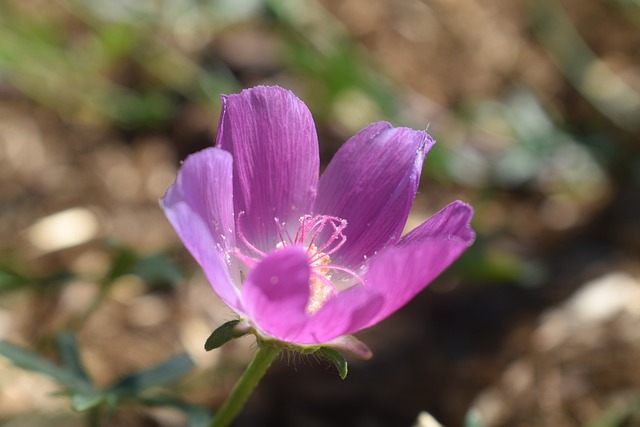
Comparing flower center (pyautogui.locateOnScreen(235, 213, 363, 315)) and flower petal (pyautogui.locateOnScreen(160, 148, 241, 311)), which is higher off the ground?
flower petal (pyautogui.locateOnScreen(160, 148, 241, 311))

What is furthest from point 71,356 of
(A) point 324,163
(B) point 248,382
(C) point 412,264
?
(A) point 324,163

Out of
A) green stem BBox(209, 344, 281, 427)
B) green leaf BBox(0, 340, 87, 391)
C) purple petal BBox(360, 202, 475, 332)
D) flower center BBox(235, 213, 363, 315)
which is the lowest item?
green leaf BBox(0, 340, 87, 391)

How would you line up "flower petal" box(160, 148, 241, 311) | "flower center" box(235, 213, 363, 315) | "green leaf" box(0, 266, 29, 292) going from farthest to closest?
"green leaf" box(0, 266, 29, 292) → "flower center" box(235, 213, 363, 315) → "flower petal" box(160, 148, 241, 311)

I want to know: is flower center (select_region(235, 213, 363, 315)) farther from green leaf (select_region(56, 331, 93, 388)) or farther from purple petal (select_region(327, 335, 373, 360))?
green leaf (select_region(56, 331, 93, 388))

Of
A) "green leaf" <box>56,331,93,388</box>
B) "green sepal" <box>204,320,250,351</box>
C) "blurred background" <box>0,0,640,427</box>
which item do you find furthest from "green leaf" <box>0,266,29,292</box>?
"green sepal" <box>204,320,250,351</box>

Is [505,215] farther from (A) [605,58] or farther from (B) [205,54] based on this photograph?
(B) [205,54]

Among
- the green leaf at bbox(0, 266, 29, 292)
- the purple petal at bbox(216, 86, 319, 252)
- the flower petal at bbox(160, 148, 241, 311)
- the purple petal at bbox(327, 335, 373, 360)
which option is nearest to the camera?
the flower petal at bbox(160, 148, 241, 311)

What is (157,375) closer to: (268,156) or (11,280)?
(268,156)
